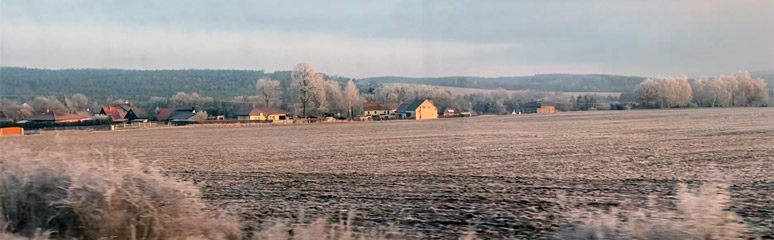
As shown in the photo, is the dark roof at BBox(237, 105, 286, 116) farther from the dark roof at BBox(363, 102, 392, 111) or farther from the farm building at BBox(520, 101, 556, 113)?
the farm building at BBox(520, 101, 556, 113)

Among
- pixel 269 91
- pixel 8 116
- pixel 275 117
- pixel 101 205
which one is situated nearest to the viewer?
pixel 101 205

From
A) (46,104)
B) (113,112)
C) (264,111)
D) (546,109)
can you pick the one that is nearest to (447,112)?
(264,111)

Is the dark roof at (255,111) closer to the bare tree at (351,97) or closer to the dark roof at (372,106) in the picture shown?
the bare tree at (351,97)

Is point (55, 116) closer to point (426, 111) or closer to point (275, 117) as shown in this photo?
point (275, 117)

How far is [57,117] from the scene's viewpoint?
70.6 metres

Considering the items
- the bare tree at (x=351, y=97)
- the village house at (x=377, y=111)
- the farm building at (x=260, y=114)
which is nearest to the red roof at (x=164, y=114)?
the farm building at (x=260, y=114)

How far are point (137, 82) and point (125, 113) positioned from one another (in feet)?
143

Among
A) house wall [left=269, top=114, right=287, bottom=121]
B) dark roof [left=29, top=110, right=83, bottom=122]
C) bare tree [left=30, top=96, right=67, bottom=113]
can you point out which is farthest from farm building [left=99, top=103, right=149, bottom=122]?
house wall [left=269, top=114, right=287, bottom=121]

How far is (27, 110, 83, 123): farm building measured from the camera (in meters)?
67.0

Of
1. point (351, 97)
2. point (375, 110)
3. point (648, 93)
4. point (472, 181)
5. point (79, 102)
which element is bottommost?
point (472, 181)

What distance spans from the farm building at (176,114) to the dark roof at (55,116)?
13.3 meters

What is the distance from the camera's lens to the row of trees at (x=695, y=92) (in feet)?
321

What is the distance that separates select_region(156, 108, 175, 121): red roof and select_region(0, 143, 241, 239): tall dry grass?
8144 cm

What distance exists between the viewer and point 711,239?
6895mm
